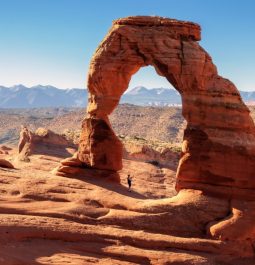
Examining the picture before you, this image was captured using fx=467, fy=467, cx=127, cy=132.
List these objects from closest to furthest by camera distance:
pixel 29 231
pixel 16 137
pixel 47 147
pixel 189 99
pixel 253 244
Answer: pixel 29 231 → pixel 253 244 → pixel 189 99 → pixel 47 147 → pixel 16 137

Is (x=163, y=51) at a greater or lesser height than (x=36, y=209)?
greater

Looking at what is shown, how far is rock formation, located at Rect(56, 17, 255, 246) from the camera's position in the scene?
712 inches

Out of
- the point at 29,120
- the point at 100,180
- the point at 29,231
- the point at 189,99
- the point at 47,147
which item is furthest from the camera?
the point at 29,120

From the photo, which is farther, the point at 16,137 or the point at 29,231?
the point at 16,137

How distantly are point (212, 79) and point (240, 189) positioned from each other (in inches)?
179

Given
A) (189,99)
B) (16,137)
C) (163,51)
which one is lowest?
(16,137)

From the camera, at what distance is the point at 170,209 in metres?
18.0

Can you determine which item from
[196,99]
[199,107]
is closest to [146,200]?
[199,107]

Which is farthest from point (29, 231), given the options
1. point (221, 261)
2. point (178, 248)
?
point (221, 261)

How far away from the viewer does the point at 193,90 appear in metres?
18.8

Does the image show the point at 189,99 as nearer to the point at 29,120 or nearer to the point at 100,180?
the point at 100,180

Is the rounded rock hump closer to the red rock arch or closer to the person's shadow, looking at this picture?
the red rock arch

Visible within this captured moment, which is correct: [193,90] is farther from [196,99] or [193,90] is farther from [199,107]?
[199,107]

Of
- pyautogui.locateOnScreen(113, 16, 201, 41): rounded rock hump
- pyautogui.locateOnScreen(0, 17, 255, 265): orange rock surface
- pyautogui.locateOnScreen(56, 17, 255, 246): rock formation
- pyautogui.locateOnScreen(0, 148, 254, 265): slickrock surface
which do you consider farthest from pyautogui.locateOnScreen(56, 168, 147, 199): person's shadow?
pyautogui.locateOnScreen(113, 16, 201, 41): rounded rock hump
